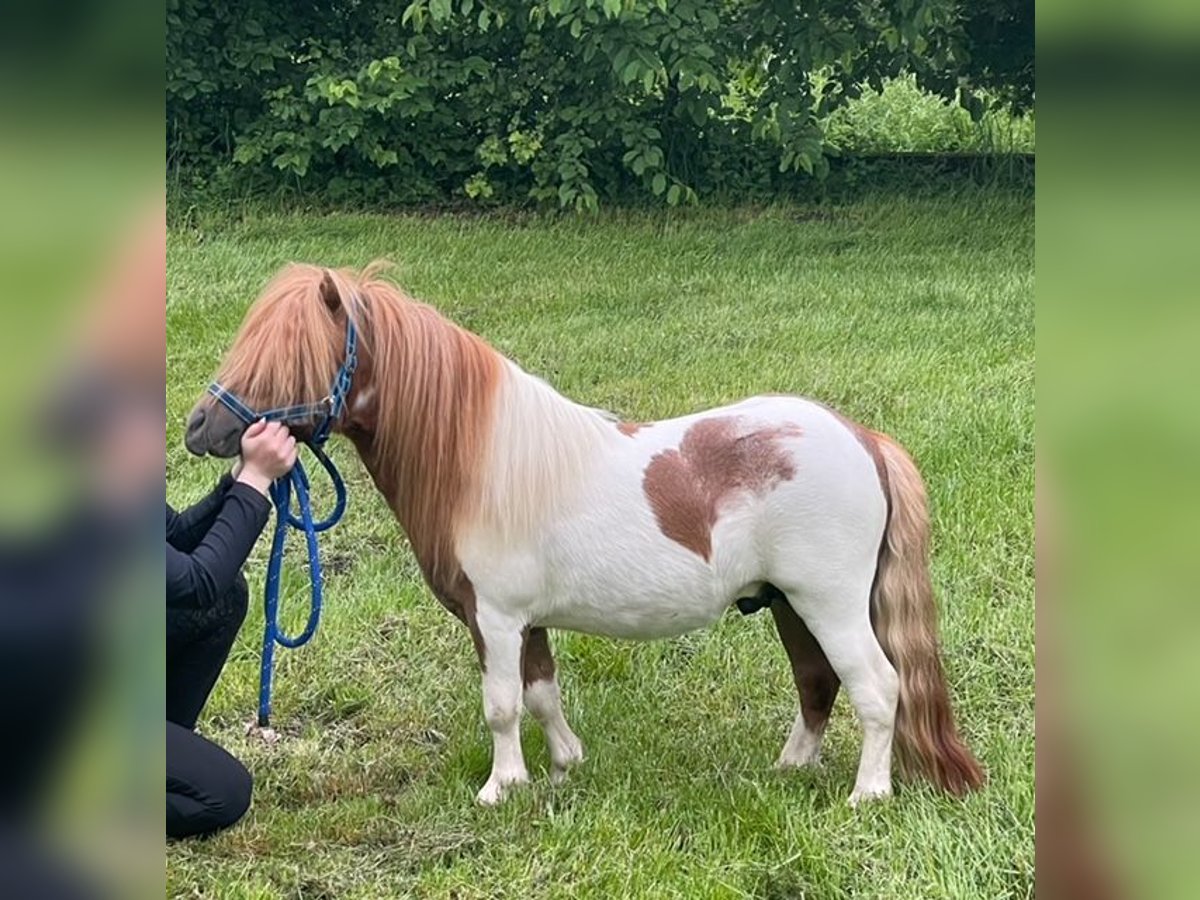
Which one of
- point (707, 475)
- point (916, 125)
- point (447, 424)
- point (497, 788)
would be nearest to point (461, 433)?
point (447, 424)

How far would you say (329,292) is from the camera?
233 centimetres

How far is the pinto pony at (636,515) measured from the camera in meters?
2.40

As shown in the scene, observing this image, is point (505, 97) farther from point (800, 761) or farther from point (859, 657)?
point (859, 657)

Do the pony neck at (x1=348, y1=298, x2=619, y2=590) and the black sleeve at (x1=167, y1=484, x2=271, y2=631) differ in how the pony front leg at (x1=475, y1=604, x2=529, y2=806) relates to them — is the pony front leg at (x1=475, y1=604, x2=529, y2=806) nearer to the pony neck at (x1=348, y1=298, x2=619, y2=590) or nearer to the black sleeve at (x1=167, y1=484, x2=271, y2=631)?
the pony neck at (x1=348, y1=298, x2=619, y2=590)

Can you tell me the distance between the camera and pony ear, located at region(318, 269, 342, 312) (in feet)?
7.63

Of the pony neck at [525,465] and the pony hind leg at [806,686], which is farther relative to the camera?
the pony hind leg at [806,686]

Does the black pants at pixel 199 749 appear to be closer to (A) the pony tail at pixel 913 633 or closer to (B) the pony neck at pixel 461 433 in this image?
(B) the pony neck at pixel 461 433

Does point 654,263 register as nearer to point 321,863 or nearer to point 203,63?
point 203,63

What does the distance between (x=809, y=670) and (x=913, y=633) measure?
281 millimetres

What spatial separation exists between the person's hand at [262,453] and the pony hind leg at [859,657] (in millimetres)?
1042

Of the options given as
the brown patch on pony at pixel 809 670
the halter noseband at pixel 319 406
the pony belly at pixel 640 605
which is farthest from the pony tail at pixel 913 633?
the halter noseband at pixel 319 406

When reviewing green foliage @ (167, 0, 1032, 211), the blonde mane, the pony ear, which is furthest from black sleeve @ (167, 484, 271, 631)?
green foliage @ (167, 0, 1032, 211)

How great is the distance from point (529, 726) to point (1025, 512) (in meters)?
1.87

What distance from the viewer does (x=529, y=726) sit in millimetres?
3020
